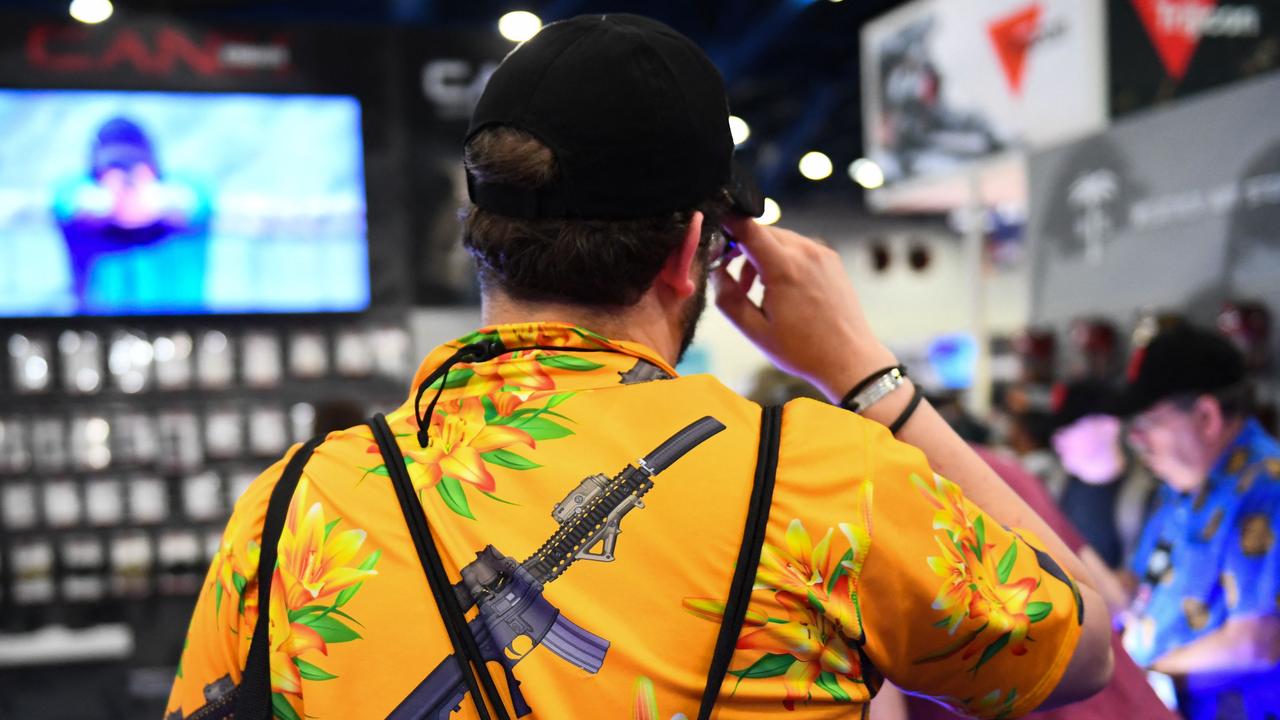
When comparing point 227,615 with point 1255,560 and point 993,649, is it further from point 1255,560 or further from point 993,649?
point 1255,560

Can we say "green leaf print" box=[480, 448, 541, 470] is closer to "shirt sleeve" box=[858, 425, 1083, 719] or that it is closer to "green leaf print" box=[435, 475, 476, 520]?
"green leaf print" box=[435, 475, 476, 520]

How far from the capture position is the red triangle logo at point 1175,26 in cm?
495

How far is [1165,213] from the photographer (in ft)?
15.2

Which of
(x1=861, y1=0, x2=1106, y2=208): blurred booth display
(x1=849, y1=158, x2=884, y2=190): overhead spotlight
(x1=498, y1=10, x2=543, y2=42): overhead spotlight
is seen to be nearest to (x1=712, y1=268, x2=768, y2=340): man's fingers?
(x1=498, y1=10, x2=543, y2=42): overhead spotlight

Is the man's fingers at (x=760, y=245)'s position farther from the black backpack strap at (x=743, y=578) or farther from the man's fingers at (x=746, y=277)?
the black backpack strap at (x=743, y=578)

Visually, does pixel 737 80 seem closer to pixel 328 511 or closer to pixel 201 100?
pixel 201 100

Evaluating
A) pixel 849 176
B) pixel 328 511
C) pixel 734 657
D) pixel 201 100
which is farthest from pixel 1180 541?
pixel 849 176

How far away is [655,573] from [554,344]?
23 centimetres

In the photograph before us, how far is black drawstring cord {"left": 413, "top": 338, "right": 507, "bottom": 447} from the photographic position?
3.14 feet

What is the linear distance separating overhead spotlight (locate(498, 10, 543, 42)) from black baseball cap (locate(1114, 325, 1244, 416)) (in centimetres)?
342

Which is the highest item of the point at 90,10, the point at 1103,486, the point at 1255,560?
the point at 90,10

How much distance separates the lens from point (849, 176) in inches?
673

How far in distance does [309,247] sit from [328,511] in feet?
16.4

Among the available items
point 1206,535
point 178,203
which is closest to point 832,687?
point 1206,535
